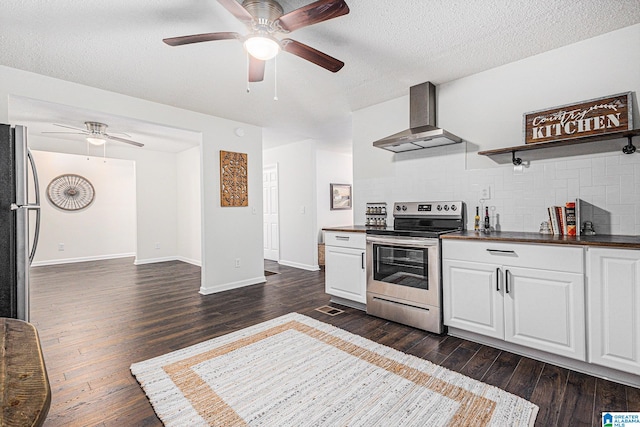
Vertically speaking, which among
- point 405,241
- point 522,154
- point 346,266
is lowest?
point 346,266

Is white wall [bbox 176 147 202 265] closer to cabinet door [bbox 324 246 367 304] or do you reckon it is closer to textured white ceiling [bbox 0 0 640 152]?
textured white ceiling [bbox 0 0 640 152]

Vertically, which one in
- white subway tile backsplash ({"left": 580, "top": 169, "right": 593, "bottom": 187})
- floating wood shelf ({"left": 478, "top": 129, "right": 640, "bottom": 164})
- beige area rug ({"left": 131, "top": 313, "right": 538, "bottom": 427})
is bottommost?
beige area rug ({"left": 131, "top": 313, "right": 538, "bottom": 427})

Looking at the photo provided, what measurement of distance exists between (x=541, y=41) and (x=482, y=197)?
133 centimetres

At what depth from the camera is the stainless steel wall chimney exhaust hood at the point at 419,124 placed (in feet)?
10.0

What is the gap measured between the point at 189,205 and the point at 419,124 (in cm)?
533

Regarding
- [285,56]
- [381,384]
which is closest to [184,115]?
[285,56]

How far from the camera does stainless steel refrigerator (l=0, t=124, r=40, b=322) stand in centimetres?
203

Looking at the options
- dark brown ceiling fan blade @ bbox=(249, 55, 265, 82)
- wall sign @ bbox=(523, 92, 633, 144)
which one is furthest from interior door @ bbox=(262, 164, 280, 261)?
wall sign @ bbox=(523, 92, 633, 144)

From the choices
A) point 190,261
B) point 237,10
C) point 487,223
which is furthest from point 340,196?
point 237,10

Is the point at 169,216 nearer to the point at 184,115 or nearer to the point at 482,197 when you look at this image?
the point at 184,115

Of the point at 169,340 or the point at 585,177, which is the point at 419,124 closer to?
the point at 585,177

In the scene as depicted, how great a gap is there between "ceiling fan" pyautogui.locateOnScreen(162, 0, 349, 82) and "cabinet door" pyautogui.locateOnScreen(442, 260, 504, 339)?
191 cm

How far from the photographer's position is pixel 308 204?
5832 mm

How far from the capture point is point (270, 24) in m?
1.93
